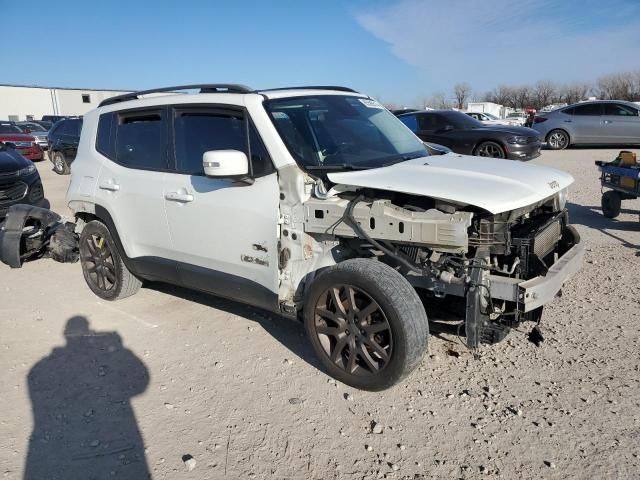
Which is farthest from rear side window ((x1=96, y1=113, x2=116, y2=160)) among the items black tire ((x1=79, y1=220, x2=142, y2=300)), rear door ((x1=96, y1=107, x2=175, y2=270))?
black tire ((x1=79, y1=220, x2=142, y2=300))

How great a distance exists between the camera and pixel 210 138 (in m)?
3.97

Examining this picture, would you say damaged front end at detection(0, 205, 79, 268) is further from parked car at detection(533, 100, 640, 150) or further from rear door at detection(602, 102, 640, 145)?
rear door at detection(602, 102, 640, 145)

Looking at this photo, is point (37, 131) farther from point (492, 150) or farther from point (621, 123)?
point (621, 123)

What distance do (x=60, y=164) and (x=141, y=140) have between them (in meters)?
14.7

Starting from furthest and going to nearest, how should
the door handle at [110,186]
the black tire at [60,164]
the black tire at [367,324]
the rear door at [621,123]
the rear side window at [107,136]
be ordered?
the black tire at [60,164] → the rear door at [621,123] → the rear side window at [107,136] → the door handle at [110,186] → the black tire at [367,324]

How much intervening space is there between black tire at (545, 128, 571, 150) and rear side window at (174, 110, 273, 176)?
53.8ft

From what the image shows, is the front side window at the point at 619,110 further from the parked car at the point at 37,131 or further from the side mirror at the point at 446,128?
the parked car at the point at 37,131

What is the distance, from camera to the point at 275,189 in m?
3.54

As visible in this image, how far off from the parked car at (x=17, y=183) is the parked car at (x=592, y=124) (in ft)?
52.0

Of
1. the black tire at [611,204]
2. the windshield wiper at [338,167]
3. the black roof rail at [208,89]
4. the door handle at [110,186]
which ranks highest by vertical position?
the black roof rail at [208,89]

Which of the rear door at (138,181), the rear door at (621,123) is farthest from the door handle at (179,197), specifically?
the rear door at (621,123)

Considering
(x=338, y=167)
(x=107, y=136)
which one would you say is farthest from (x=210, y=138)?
(x=107, y=136)

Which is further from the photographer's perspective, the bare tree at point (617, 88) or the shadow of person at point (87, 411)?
the bare tree at point (617, 88)

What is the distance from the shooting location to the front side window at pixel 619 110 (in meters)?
16.0
